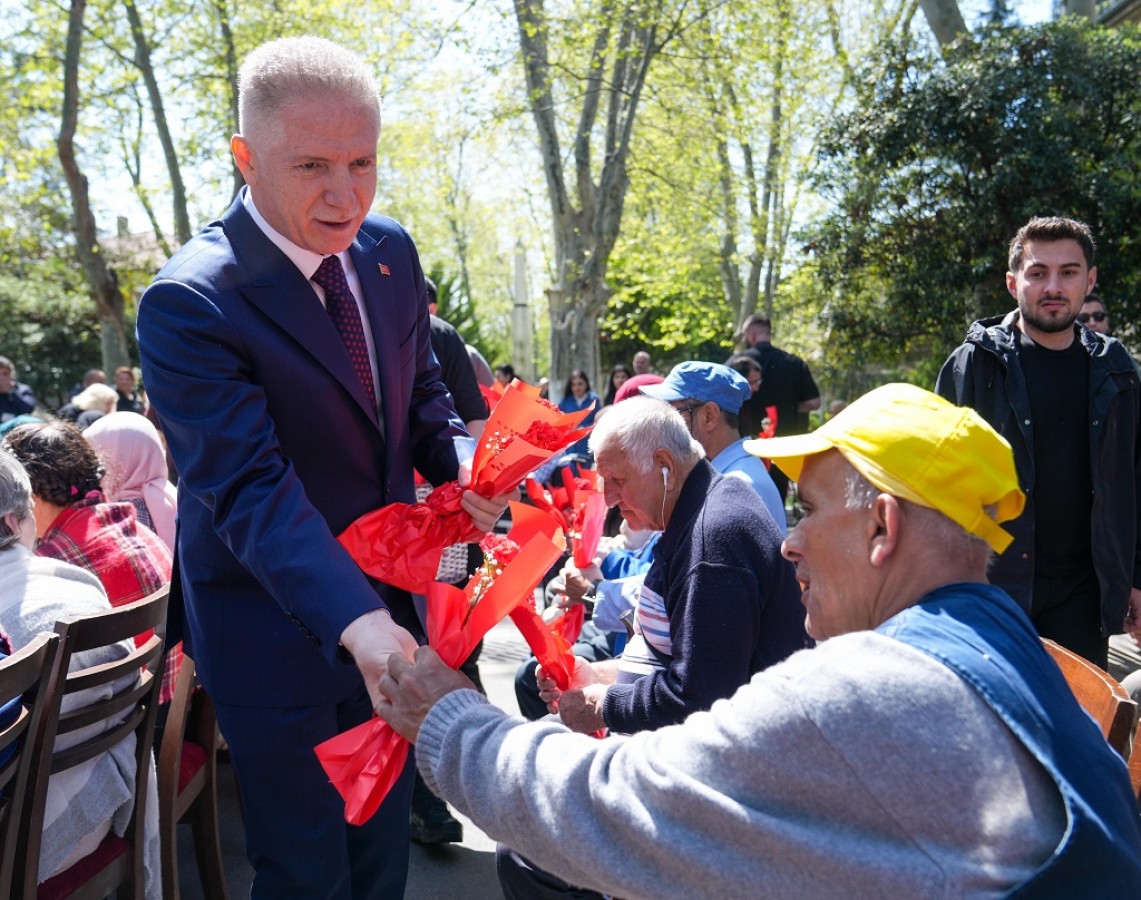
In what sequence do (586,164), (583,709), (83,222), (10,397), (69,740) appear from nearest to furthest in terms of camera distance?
1. (69,740)
2. (583,709)
3. (10,397)
4. (586,164)
5. (83,222)

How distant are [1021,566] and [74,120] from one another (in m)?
11.7

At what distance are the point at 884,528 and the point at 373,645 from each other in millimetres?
902

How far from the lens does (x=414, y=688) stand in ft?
5.56

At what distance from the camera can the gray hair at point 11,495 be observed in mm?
2551

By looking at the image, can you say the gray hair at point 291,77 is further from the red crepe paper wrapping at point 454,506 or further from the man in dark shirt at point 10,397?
the man in dark shirt at point 10,397

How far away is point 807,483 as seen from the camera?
5.45 ft

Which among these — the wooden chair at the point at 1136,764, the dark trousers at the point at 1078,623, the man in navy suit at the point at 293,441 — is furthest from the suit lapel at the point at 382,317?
the dark trousers at the point at 1078,623

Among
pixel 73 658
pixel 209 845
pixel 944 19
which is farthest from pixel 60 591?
pixel 944 19

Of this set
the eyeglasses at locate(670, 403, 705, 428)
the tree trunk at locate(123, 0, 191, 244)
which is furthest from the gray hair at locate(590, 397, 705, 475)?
the tree trunk at locate(123, 0, 191, 244)

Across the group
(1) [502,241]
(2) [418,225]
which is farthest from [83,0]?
(1) [502,241]

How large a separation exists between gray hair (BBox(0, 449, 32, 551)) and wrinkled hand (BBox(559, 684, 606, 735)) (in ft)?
4.81

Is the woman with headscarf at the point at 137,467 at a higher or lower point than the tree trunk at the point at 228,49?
lower

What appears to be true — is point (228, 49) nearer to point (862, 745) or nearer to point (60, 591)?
point (60, 591)

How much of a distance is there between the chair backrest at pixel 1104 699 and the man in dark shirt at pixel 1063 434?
53.9 inches
